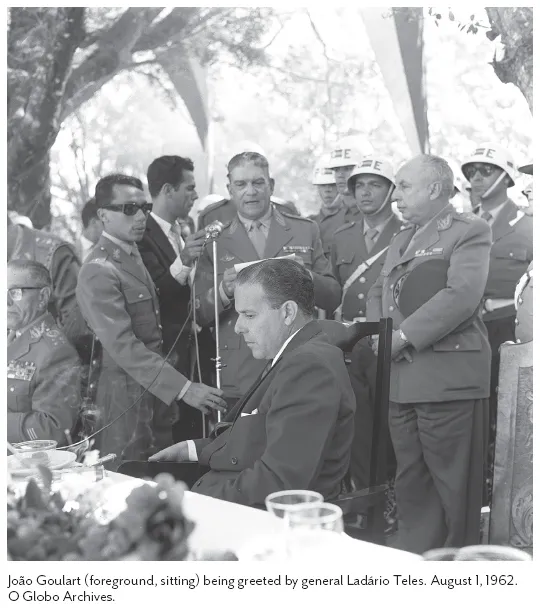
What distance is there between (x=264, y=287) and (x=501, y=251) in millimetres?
2577

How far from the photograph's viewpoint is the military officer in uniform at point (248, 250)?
4125 millimetres

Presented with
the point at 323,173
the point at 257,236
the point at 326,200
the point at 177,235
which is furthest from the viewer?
the point at 326,200

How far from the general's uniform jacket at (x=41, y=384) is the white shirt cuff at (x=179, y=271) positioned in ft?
2.77

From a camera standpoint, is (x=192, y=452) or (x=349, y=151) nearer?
(x=192, y=452)

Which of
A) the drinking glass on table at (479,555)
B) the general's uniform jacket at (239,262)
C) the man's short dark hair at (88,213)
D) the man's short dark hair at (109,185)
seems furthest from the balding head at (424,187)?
the drinking glass on table at (479,555)

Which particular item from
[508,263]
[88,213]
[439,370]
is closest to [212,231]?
[88,213]

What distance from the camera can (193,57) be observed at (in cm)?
453

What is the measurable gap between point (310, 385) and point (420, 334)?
143 cm

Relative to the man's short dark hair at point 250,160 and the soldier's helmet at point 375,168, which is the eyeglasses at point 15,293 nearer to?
the man's short dark hair at point 250,160

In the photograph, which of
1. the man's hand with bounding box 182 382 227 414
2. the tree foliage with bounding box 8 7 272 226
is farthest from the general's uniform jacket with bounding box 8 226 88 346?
the man's hand with bounding box 182 382 227 414

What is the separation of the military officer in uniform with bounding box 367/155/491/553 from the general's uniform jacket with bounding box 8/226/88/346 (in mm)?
1542

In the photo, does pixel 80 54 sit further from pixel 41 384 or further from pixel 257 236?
pixel 41 384

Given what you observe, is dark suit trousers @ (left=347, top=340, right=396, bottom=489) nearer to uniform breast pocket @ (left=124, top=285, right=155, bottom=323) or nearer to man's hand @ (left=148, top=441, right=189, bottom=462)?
uniform breast pocket @ (left=124, top=285, right=155, bottom=323)

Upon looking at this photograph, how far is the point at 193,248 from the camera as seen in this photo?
4.21 m
